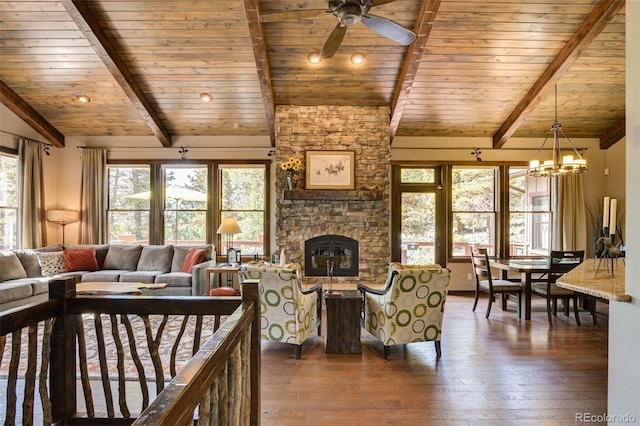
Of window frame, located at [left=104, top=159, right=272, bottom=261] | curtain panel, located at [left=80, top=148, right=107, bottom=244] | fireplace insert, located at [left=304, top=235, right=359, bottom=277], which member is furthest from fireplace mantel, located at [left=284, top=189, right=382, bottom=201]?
curtain panel, located at [left=80, top=148, right=107, bottom=244]

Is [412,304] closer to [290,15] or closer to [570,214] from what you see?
[290,15]

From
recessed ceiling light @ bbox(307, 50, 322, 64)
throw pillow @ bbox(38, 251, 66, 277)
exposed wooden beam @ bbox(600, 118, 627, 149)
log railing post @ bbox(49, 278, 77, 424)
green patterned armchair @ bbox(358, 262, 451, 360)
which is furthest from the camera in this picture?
exposed wooden beam @ bbox(600, 118, 627, 149)

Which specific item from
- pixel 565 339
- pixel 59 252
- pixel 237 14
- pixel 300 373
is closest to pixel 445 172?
pixel 565 339

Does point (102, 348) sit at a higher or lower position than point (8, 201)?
lower

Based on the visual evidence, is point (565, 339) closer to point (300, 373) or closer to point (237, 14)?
point (300, 373)

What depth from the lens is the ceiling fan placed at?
2817mm

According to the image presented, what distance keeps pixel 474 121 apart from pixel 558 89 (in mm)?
1249

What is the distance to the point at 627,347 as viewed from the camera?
1.92 metres

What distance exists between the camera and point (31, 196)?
5859 mm

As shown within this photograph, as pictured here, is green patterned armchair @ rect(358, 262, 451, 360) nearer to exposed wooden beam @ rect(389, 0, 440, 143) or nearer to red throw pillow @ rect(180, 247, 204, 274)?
exposed wooden beam @ rect(389, 0, 440, 143)

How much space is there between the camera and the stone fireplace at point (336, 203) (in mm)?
5824

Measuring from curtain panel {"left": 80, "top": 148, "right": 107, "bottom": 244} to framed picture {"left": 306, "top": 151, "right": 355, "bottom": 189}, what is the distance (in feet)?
12.7

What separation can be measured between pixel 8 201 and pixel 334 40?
19.1ft

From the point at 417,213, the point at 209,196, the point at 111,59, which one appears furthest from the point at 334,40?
the point at 209,196
